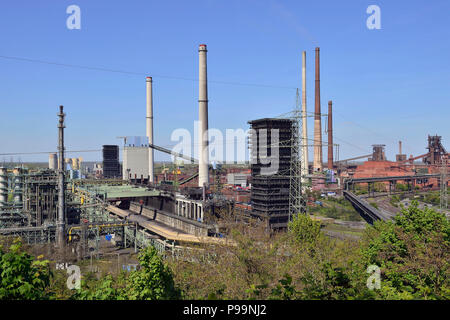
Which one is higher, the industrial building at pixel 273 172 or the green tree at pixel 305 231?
the industrial building at pixel 273 172

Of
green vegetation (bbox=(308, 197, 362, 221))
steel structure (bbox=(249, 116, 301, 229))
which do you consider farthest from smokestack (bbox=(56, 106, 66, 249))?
green vegetation (bbox=(308, 197, 362, 221))

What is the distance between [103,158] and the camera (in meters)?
122

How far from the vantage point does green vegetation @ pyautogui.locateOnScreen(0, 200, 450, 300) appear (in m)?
7.81

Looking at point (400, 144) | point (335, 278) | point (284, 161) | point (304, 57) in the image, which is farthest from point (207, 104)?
point (400, 144)

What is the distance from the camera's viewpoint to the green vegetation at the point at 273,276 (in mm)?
7812

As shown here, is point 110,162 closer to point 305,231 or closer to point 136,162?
point 136,162

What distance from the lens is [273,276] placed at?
1744 cm

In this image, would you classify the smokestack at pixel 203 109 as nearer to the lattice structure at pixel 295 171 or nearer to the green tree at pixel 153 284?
the lattice structure at pixel 295 171

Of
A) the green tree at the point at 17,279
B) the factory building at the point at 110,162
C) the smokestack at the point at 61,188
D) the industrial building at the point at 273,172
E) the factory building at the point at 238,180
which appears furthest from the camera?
Result: the factory building at the point at 110,162

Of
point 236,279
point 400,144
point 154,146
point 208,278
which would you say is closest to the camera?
point 236,279

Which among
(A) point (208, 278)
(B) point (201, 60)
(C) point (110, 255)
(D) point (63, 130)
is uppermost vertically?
(B) point (201, 60)

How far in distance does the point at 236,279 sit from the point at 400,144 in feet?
510

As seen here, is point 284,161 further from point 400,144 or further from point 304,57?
point 400,144

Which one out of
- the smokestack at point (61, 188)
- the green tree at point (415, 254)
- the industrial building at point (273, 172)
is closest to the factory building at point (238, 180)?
the industrial building at point (273, 172)
